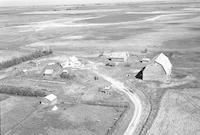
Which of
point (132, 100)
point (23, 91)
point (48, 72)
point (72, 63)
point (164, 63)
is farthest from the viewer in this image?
point (72, 63)

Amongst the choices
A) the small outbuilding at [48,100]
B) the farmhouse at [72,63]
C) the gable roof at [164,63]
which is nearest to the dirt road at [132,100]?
the farmhouse at [72,63]

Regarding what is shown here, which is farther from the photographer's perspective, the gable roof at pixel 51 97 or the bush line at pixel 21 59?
the bush line at pixel 21 59

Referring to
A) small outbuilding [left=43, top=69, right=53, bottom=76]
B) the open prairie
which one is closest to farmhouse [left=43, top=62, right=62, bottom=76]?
small outbuilding [left=43, top=69, right=53, bottom=76]

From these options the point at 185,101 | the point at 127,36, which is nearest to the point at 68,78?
the point at 185,101

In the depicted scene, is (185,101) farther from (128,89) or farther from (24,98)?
(24,98)

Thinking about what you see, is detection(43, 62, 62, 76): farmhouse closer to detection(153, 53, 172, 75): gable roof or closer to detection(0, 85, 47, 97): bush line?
detection(0, 85, 47, 97): bush line

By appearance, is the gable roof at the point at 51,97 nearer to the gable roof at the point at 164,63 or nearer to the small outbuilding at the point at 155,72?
the small outbuilding at the point at 155,72

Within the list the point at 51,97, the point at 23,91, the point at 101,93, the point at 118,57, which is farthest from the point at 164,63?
the point at 23,91

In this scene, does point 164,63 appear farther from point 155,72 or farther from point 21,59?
point 21,59
